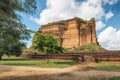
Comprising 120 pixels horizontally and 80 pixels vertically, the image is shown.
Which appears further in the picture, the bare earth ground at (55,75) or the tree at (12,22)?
the bare earth ground at (55,75)

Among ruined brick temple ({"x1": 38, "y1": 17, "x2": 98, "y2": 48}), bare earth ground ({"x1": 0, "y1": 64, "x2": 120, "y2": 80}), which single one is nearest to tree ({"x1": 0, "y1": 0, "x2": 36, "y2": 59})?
bare earth ground ({"x1": 0, "y1": 64, "x2": 120, "y2": 80})

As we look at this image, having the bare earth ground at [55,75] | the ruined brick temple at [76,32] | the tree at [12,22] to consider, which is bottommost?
the bare earth ground at [55,75]

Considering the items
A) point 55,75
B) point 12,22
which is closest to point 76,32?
point 55,75

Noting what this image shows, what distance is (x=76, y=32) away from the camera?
378 feet

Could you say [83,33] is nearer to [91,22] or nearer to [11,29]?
[91,22]

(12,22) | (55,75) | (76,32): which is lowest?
(55,75)

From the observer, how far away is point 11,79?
52.9ft

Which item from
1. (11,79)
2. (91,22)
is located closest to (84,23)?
(91,22)

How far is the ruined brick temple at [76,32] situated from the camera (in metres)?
111

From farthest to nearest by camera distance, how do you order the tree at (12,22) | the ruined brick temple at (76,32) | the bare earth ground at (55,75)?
1. the ruined brick temple at (76,32)
2. the bare earth ground at (55,75)
3. the tree at (12,22)

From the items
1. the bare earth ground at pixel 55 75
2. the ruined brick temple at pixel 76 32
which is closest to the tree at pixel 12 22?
the bare earth ground at pixel 55 75

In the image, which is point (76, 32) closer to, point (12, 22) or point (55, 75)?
point (55, 75)

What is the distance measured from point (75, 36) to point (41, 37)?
76905 mm

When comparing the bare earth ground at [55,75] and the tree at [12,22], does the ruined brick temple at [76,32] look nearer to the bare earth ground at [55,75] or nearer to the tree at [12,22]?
the bare earth ground at [55,75]
